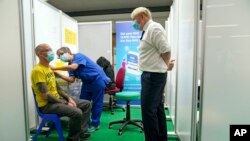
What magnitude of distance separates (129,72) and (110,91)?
2.87ft

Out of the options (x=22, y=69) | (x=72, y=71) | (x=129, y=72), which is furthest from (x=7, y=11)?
(x=129, y=72)

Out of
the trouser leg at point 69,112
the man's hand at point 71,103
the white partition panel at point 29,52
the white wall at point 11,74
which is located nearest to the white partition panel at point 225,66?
the trouser leg at point 69,112

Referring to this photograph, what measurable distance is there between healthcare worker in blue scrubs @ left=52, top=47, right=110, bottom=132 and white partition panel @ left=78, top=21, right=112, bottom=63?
1492mm

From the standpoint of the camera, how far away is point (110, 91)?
373 cm

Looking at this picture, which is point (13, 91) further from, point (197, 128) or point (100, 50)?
point (100, 50)

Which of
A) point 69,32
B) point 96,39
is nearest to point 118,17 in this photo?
point 96,39

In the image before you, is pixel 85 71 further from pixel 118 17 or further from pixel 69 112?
pixel 118 17

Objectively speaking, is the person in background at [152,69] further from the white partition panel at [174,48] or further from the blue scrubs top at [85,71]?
the blue scrubs top at [85,71]

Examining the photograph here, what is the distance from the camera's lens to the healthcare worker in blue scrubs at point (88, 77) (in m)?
2.71

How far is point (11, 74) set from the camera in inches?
76.2

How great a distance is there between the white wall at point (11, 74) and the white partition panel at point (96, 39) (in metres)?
2.45

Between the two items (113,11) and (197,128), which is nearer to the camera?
(197,128)

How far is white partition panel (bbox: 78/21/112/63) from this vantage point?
429 cm

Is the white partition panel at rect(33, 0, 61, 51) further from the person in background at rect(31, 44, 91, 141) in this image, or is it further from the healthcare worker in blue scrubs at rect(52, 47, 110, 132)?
the person in background at rect(31, 44, 91, 141)
